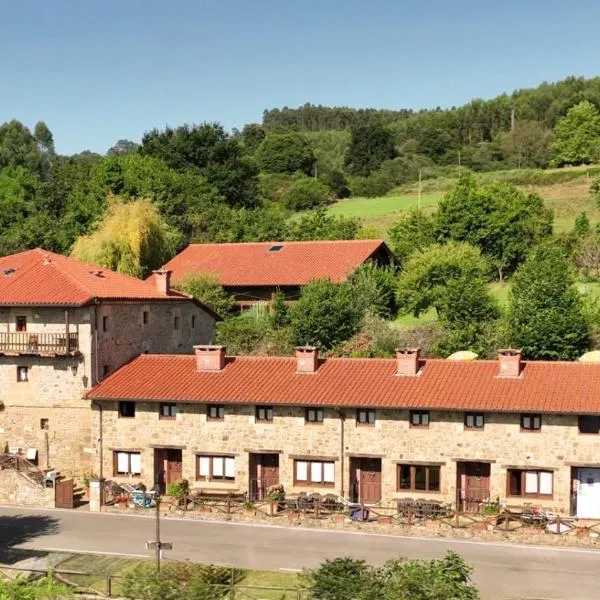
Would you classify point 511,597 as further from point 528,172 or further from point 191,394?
point 528,172

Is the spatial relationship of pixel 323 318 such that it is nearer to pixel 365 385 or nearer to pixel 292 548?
pixel 365 385

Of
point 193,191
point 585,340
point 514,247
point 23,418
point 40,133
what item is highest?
point 40,133

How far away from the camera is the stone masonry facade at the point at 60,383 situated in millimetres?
40812

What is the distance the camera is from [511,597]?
26.8 meters

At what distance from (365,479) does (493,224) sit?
34.6m

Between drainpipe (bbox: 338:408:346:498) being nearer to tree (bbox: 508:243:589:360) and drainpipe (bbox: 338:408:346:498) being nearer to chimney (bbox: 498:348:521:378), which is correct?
chimney (bbox: 498:348:521:378)

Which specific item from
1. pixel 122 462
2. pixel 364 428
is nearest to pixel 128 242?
pixel 122 462

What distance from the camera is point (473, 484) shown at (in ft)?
118

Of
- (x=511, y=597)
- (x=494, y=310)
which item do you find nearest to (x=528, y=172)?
(x=494, y=310)

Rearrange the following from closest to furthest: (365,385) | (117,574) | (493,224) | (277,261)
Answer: (117,574)
(365,385)
(277,261)
(493,224)

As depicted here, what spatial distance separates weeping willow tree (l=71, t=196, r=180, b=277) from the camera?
62.5 m

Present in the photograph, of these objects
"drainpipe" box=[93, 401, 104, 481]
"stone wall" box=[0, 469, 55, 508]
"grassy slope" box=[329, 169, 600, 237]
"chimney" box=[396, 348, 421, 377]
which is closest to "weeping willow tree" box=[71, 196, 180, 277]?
"drainpipe" box=[93, 401, 104, 481]

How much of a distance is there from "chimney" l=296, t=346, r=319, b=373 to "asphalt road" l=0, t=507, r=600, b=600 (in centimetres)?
709

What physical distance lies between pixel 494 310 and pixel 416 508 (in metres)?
20.2
